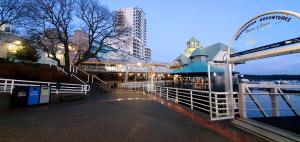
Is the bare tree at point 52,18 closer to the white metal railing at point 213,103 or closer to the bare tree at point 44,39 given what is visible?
the bare tree at point 44,39

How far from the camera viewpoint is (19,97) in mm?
9133

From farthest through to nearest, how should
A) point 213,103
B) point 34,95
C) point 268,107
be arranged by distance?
point 268,107, point 34,95, point 213,103

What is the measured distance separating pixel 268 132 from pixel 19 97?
10.4 metres

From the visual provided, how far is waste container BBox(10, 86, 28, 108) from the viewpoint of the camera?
29.2ft

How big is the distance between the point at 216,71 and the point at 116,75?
45.3 m

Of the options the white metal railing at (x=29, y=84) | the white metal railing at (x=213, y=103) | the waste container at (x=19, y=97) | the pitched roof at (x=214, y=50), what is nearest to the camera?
the white metal railing at (x=213, y=103)

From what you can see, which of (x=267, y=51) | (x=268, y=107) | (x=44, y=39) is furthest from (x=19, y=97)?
(x=268, y=107)

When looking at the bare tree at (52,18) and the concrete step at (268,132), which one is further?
the bare tree at (52,18)

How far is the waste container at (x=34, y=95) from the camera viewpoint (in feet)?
31.7

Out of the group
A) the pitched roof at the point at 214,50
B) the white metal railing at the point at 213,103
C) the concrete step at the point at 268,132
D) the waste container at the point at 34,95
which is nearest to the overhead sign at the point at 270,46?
the white metal railing at the point at 213,103

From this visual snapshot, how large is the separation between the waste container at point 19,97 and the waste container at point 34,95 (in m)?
0.20

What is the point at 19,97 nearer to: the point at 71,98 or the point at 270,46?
the point at 71,98

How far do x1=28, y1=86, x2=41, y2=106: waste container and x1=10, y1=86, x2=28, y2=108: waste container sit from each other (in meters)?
0.20

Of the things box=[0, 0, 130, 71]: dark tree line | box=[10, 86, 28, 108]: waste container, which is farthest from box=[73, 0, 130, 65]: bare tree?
box=[10, 86, 28, 108]: waste container
